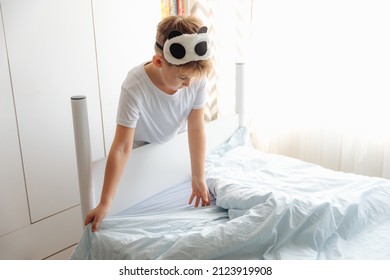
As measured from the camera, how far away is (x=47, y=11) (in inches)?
68.6

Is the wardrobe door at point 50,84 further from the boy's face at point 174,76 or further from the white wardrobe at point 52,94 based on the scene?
the boy's face at point 174,76

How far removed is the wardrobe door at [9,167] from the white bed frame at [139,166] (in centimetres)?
64

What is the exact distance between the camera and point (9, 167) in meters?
1.75

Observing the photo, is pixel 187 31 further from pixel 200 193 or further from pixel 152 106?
pixel 200 193

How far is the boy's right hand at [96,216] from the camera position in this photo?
1194 millimetres

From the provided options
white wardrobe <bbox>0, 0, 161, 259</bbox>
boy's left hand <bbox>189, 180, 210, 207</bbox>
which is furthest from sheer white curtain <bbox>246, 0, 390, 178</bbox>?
boy's left hand <bbox>189, 180, 210, 207</bbox>

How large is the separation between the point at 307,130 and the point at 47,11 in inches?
52.4

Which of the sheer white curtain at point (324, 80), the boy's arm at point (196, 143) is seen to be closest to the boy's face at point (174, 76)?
the boy's arm at point (196, 143)

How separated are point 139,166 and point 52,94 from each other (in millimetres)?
665

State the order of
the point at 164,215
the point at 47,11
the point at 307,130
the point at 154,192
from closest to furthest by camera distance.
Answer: the point at 164,215, the point at 154,192, the point at 47,11, the point at 307,130

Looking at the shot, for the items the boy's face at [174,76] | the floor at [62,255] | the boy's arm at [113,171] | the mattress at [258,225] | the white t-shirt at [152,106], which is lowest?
the floor at [62,255]
